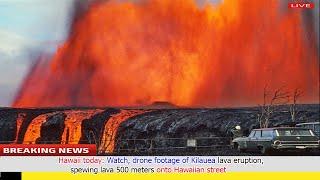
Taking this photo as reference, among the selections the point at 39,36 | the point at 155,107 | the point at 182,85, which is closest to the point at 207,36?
the point at 182,85

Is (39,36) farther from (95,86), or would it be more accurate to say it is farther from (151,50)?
(151,50)

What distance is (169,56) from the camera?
19.5 ft

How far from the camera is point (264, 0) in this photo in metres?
5.95

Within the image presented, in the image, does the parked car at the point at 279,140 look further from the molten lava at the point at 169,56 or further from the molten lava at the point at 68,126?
the molten lava at the point at 68,126

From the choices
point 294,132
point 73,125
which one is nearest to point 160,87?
point 73,125

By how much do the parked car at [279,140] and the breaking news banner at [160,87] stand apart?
0.04ft

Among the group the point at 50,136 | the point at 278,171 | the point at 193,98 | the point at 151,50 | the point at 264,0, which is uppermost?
the point at 264,0

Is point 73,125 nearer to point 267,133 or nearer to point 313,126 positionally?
point 267,133

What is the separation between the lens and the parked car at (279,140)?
5.91 metres

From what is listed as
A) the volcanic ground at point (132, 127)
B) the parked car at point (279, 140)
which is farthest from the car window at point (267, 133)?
the volcanic ground at point (132, 127)

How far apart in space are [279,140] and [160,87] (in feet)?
4.79

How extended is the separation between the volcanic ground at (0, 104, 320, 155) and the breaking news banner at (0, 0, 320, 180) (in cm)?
Answer: 1

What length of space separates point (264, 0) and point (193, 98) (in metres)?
1.36

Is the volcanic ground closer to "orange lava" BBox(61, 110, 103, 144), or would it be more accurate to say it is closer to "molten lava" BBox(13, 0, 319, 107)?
"orange lava" BBox(61, 110, 103, 144)
